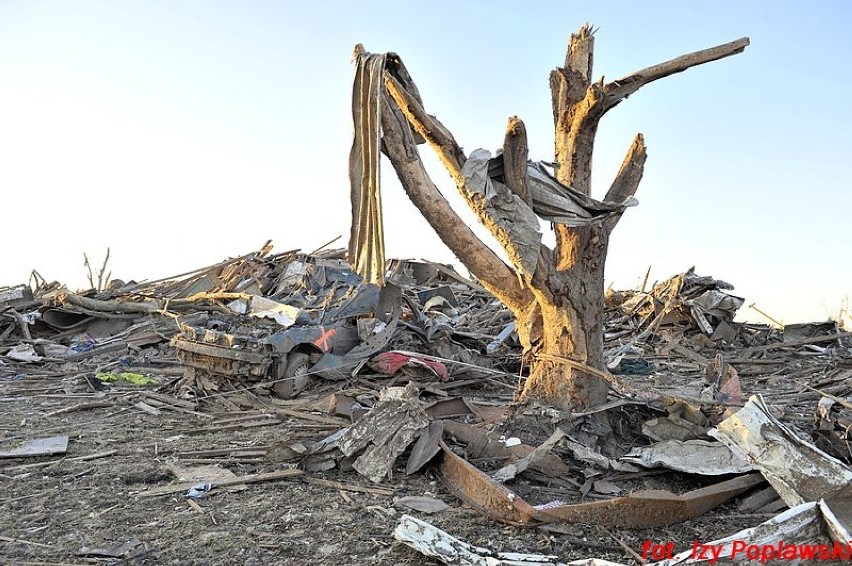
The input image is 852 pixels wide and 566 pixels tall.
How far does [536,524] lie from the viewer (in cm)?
430

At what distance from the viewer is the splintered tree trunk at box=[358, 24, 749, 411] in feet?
18.0

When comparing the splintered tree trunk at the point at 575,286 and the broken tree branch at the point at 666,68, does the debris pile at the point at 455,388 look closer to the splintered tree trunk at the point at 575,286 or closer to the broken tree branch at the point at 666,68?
the splintered tree trunk at the point at 575,286

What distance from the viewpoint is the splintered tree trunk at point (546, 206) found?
216 inches

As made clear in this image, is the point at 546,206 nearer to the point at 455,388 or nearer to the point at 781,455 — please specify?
the point at 781,455

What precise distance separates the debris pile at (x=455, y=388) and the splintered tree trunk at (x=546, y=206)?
640 mm

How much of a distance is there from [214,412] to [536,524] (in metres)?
5.10

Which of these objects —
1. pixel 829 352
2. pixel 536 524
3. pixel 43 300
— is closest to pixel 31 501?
pixel 536 524

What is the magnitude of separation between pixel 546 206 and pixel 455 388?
4030 mm

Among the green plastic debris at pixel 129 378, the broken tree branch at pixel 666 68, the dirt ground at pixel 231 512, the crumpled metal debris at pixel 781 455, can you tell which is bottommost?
the dirt ground at pixel 231 512

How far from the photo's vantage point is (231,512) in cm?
465

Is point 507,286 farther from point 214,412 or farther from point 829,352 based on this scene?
point 829,352

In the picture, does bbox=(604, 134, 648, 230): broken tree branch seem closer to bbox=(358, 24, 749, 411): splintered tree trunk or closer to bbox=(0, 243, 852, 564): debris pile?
bbox=(358, 24, 749, 411): splintered tree trunk

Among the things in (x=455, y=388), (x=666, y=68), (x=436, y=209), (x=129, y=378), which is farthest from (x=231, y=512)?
(x=129, y=378)

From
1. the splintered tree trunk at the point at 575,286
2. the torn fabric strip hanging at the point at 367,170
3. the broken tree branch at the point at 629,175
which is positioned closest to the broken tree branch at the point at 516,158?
the splintered tree trunk at the point at 575,286
